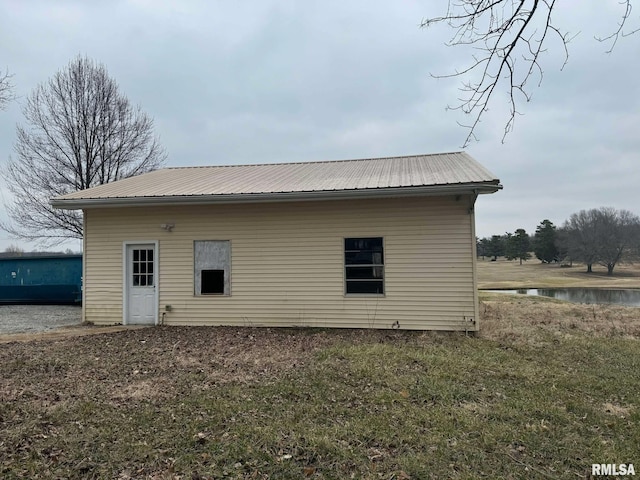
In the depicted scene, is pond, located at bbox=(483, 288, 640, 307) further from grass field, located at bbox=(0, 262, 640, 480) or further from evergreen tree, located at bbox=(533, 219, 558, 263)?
evergreen tree, located at bbox=(533, 219, 558, 263)

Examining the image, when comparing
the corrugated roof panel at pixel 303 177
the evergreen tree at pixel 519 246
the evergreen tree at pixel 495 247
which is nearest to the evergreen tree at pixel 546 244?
the evergreen tree at pixel 519 246

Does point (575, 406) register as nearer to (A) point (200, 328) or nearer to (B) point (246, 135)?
(A) point (200, 328)

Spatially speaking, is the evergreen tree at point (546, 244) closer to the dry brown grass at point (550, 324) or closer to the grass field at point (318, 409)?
the dry brown grass at point (550, 324)

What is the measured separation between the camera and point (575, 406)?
4332 mm

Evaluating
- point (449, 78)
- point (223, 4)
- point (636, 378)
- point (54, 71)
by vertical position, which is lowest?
point (636, 378)

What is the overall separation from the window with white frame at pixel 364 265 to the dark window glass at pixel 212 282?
297cm

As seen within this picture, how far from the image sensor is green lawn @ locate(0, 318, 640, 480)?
10.5ft

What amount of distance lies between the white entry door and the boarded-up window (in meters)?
1.14

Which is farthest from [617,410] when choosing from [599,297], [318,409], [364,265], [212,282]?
[599,297]

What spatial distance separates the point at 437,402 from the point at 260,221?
5982 mm

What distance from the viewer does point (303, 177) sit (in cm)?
1064

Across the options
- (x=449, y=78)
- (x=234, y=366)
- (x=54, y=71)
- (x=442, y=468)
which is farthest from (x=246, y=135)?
(x=442, y=468)

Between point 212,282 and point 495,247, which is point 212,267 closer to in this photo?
point 212,282
